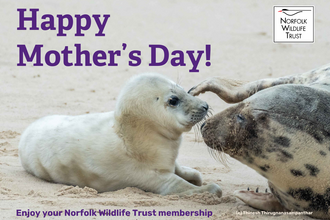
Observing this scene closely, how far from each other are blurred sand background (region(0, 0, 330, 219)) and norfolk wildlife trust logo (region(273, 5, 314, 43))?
20 centimetres

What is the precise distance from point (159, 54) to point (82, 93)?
262cm

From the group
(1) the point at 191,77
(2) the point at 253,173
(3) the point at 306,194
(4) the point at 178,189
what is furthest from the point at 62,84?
(3) the point at 306,194

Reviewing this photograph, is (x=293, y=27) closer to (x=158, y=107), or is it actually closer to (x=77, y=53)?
(x=77, y=53)

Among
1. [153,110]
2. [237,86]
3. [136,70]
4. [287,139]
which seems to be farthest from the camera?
[136,70]

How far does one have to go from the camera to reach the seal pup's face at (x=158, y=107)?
13.0ft

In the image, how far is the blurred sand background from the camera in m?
3.74

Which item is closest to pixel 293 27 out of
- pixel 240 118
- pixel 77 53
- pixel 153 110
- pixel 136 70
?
pixel 136 70

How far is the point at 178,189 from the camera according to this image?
3.91 m

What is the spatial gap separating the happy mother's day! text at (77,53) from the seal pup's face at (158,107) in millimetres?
5197

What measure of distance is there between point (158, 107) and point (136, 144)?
1.11ft

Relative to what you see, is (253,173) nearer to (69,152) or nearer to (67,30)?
(69,152)

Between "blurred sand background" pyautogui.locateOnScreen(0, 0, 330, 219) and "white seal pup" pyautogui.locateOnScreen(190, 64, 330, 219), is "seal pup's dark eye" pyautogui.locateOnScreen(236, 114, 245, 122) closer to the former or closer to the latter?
"white seal pup" pyautogui.locateOnScreen(190, 64, 330, 219)

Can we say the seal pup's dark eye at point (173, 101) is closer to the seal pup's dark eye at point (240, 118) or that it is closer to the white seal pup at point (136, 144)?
the white seal pup at point (136, 144)

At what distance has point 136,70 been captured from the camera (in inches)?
352
